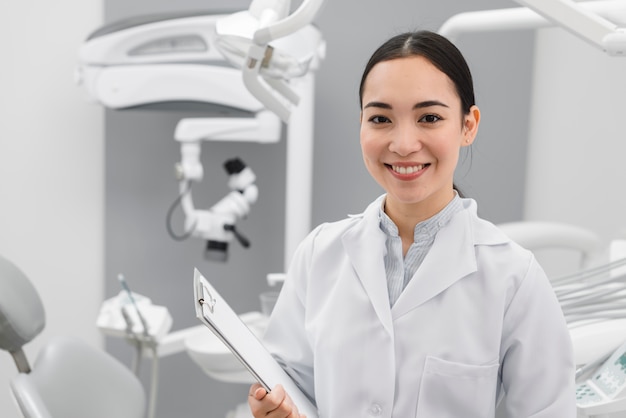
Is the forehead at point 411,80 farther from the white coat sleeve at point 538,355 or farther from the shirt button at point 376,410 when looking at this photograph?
the shirt button at point 376,410

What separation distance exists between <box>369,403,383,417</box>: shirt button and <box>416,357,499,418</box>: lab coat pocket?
46 mm

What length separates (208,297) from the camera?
77cm

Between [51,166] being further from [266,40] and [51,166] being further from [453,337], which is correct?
[453,337]

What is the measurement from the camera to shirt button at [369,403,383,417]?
0.87m

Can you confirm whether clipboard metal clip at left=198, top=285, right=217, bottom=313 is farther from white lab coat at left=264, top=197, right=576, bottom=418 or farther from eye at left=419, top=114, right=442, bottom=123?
eye at left=419, top=114, right=442, bottom=123

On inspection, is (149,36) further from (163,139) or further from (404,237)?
(404,237)

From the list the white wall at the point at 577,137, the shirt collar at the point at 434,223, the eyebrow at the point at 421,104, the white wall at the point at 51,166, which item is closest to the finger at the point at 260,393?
the shirt collar at the point at 434,223

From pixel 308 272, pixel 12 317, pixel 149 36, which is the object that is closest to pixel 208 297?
pixel 308 272

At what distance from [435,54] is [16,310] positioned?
2.68 ft

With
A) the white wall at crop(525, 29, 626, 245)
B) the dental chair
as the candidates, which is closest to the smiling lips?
the dental chair

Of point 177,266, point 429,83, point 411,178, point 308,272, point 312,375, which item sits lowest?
point 177,266

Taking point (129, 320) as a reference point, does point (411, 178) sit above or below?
above

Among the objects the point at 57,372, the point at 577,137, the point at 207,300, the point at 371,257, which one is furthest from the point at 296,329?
the point at 577,137

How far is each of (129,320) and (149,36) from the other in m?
0.73
